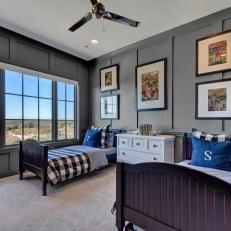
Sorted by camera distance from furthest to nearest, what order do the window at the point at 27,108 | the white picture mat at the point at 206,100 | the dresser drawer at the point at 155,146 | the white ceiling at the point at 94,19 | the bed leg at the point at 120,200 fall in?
the window at the point at 27,108 → the dresser drawer at the point at 155,146 → the white picture mat at the point at 206,100 → the white ceiling at the point at 94,19 → the bed leg at the point at 120,200

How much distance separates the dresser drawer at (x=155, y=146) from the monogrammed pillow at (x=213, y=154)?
835 millimetres

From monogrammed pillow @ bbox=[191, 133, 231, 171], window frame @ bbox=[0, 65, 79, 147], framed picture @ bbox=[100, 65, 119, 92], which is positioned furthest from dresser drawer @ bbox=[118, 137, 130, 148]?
window frame @ bbox=[0, 65, 79, 147]

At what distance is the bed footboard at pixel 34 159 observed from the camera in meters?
2.88

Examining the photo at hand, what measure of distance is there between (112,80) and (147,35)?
56.7 inches

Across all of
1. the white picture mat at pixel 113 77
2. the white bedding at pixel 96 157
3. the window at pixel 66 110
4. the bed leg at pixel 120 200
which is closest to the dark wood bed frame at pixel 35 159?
the white bedding at pixel 96 157

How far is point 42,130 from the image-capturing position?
4.45m

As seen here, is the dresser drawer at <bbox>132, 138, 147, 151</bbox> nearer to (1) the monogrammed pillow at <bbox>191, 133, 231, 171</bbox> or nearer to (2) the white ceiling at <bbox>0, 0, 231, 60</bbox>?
(1) the monogrammed pillow at <bbox>191, 133, 231, 171</bbox>

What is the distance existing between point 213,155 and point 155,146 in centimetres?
117

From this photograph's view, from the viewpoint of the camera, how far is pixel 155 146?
3.44 m

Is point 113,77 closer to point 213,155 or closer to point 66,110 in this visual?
point 66,110

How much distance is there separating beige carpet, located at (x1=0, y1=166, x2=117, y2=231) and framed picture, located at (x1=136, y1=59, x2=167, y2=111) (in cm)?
177

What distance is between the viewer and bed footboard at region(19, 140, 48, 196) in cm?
288

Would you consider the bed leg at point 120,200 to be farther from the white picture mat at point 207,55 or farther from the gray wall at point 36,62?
the gray wall at point 36,62

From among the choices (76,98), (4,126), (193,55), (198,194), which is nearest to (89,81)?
(76,98)
